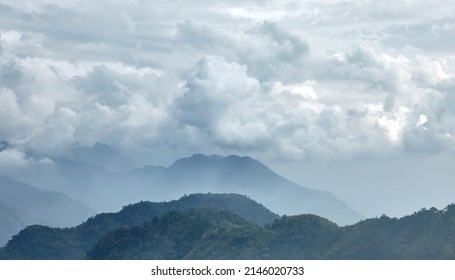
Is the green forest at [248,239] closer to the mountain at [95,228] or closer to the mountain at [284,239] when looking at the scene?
the mountain at [284,239]

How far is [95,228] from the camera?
16925 centimetres

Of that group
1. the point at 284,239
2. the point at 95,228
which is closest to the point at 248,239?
the point at 284,239

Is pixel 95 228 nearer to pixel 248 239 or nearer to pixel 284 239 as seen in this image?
pixel 248 239

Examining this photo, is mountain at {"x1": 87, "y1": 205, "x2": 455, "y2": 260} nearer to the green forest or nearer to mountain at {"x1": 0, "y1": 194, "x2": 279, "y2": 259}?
the green forest

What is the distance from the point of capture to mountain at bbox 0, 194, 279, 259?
152 m

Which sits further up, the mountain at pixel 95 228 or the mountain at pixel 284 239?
the mountain at pixel 95 228

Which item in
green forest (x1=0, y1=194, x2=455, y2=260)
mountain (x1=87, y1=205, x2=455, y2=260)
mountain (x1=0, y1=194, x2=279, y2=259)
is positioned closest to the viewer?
mountain (x1=87, y1=205, x2=455, y2=260)

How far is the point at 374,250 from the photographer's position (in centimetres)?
10331

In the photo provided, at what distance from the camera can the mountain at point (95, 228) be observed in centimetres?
15250

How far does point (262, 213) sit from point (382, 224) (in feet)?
241

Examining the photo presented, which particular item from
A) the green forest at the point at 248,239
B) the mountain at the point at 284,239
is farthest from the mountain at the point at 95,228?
→ the mountain at the point at 284,239

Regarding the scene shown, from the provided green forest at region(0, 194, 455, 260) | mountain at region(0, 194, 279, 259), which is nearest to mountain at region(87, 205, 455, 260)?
green forest at region(0, 194, 455, 260)
